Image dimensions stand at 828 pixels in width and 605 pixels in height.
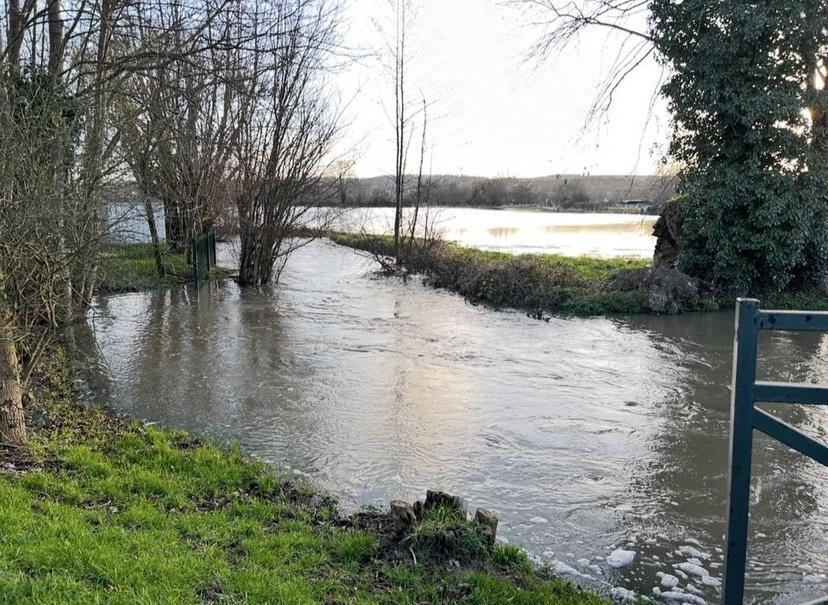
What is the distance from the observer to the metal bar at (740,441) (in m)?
2.54

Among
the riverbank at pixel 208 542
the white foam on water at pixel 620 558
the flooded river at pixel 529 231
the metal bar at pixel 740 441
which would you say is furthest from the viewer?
the flooded river at pixel 529 231

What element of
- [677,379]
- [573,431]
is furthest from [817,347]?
[573,431]

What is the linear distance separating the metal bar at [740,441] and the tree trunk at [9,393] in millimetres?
5470

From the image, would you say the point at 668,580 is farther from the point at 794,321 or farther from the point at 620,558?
the point at 794,321

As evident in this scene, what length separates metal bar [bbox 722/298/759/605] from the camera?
2.54m

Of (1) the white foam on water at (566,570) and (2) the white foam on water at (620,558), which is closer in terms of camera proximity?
(1) the white foam on water at (566,570)

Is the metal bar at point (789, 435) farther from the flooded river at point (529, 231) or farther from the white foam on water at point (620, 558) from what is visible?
the flooded river at point (529, 231)

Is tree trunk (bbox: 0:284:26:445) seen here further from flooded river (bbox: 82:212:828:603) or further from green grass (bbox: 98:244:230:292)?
flooded river (bbox: 82:212:828:603)

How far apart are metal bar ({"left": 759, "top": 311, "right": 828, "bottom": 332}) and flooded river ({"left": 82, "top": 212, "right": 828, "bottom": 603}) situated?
257 centimetres

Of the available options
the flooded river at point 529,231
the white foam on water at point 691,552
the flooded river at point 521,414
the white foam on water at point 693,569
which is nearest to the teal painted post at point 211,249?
the flooded river at point 529,231

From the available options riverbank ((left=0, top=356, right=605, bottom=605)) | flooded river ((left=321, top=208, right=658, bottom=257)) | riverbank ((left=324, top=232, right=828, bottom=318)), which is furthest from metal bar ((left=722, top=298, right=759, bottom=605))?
flooded river ((left=321, top=208, right=658, bottom=257))

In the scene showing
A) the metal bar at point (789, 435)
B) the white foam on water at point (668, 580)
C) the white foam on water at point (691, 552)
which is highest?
the metal bar at point (789, 435)

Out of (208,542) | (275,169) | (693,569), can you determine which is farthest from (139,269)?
(693,569)

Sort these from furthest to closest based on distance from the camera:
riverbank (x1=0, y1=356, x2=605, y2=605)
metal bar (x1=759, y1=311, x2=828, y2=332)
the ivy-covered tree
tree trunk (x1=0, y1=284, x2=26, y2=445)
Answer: the ivy-covered tree, tree trunk (x1=0, y1=284, x2=26, y2=445), riverbank (x1=0, y1=356, x2=605, y2=605), metal bar (x1=759, y1=311, x2=828, y2=332)
